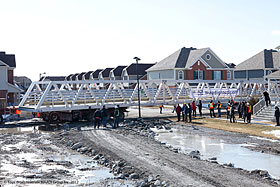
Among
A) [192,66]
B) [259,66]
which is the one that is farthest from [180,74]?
[259,66]

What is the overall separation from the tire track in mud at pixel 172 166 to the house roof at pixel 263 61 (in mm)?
41748

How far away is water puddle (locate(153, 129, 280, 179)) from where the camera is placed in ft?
45.3

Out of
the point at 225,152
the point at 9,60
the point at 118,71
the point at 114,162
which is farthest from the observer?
the point at 118,71

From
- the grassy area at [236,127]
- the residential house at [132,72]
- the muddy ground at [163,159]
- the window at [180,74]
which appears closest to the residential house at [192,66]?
the window at [180,74]

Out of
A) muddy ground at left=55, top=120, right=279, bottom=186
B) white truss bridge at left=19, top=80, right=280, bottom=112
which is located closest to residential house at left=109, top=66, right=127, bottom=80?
white truss bridge at left=19, top=80, right=280, bottom=112

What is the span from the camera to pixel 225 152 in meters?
16.5

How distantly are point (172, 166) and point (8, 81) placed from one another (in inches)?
1522

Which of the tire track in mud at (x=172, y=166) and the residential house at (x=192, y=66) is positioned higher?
the residential house at (x=192, y=66)

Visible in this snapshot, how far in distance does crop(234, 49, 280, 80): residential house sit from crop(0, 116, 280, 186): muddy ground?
3690cm

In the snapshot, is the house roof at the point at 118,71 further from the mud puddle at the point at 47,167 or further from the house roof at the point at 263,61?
the mud puddle at the point at 47,167

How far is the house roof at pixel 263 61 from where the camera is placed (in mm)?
56075

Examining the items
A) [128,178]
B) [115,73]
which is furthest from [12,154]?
[115,73]

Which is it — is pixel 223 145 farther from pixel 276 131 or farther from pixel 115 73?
pixel 115 73

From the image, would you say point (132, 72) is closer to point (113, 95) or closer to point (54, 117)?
point (113, 95)
